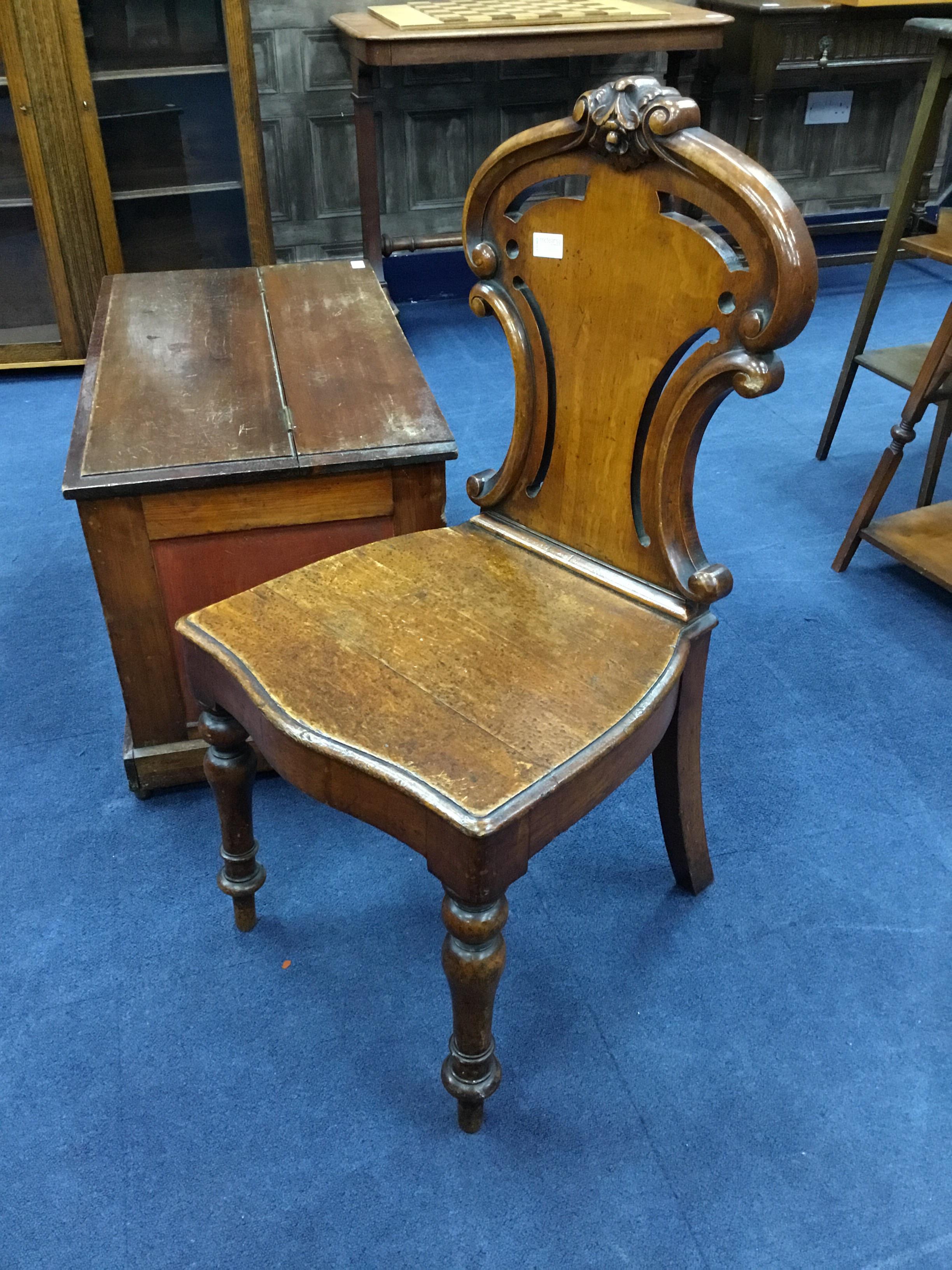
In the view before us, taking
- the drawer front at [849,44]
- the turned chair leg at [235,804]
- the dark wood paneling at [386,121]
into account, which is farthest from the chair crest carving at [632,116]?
the drawer front at [849,44]

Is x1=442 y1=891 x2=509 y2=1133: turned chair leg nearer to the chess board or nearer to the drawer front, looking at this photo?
the chess board

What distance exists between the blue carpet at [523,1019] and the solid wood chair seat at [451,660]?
1.66ft

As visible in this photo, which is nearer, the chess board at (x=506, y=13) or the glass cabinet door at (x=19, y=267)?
the chess board at (x=506, y=13)

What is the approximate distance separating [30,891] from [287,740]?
2.33ft

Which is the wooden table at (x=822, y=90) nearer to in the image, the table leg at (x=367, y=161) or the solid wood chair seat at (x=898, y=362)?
the solid wood chair seat at (x=898, y=362)

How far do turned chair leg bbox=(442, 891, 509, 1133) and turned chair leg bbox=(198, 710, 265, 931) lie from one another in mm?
380

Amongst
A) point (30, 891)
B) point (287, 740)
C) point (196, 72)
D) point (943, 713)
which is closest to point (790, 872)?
point (943, 713)

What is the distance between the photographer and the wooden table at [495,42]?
2.72m

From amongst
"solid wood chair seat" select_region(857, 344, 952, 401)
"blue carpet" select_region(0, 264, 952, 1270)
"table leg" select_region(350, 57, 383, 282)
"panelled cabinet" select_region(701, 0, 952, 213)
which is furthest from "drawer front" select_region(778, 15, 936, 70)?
"blue carpet" select_region(0, 264, 952, 1270)

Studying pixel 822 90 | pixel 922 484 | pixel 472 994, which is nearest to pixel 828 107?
pixel 822 90

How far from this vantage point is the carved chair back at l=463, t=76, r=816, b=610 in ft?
3.22

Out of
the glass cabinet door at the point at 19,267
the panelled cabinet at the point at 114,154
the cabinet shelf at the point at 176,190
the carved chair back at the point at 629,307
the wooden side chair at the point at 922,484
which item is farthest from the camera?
the cabinet shelf at the point at 176,190

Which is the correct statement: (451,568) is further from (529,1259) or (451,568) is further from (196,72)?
(196,72)

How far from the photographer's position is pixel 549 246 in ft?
3.86
